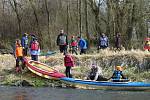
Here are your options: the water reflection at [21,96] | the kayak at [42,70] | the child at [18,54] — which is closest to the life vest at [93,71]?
the kayak at [42,70]

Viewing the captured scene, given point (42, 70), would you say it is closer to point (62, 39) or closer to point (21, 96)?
point (62, 39)

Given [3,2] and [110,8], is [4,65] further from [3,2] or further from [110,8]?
[3,2]

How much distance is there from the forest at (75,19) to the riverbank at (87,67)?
11.7 m

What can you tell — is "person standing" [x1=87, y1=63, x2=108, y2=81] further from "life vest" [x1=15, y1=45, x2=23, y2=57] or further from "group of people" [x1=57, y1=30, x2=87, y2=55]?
"group of people" [x1=57, y1=30, x2=87, y2=55]

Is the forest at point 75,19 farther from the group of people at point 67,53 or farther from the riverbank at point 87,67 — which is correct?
the riverbank at point 87,67

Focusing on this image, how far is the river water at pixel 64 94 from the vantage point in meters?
20.6

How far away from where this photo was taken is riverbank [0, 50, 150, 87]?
86.9 ft

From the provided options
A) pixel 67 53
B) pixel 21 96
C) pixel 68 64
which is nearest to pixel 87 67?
pixel 67 53

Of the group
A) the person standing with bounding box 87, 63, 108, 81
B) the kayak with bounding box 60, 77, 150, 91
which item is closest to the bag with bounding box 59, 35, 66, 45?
the kayak with bounding box 60, 77, 150, 91

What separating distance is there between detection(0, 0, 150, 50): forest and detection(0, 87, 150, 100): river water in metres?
17.2

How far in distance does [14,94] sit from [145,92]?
6416mm

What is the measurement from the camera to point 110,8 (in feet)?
134

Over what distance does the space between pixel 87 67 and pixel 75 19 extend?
21.3 m

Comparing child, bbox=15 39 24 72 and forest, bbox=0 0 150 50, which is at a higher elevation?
forest, bbox=0 0 150 50
